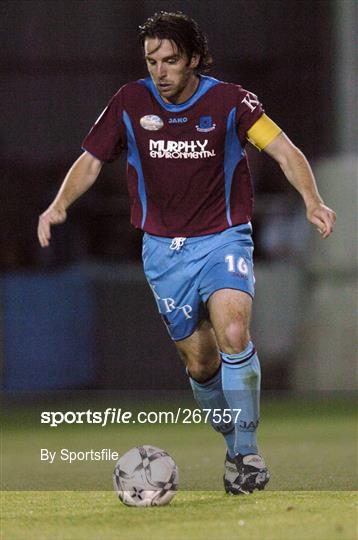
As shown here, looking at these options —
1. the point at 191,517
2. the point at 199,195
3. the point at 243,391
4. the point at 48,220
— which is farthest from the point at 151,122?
the point at 191,517

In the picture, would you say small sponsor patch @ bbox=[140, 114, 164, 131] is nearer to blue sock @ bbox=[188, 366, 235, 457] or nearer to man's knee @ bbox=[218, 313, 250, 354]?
man's knee @ bbox=[218, 313, 250, 354]

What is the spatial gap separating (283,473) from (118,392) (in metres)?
3.66

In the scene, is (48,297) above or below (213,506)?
below

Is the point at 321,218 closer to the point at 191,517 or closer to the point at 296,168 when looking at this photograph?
the point at 296,168

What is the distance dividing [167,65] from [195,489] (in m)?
1.75

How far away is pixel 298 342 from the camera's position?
433 inches

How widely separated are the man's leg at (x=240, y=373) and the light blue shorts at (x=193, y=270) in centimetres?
8

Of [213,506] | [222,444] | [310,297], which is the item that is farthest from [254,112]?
[310,297]

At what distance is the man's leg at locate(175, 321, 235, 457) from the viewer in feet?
22.1

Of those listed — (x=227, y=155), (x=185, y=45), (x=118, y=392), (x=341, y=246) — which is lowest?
(x=118, y=392)

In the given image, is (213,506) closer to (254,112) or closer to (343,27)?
(254,112)

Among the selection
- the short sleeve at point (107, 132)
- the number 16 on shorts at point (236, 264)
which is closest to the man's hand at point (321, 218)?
the number 16 on shorts at point (236, 264)

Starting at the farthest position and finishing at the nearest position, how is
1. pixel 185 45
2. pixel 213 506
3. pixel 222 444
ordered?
pixel 222 444 < pixel 185 45 < pixel 213 506

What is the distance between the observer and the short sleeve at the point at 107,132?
663cm
